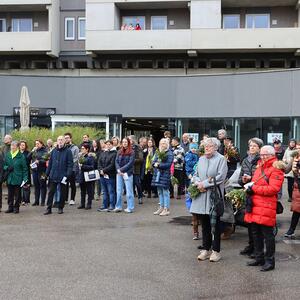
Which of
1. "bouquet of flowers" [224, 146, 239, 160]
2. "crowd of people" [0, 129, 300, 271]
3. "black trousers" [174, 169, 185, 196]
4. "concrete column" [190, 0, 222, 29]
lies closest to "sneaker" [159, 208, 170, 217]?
"crowd of people" [0, 129, 300, 271]

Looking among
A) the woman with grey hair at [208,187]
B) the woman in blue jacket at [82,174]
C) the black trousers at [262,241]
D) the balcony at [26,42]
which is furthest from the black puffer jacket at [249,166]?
the balcony at [26,42]

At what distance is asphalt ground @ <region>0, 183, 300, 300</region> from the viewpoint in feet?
20.0

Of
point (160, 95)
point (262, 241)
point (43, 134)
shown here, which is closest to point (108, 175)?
point (262, 241)

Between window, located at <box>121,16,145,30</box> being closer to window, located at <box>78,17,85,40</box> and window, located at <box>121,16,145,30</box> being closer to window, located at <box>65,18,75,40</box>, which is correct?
window, located at <box>78,17,85,40</box>

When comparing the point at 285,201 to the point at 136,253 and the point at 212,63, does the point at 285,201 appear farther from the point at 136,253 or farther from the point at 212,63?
the point at 212,63

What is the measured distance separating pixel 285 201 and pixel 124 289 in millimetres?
9594

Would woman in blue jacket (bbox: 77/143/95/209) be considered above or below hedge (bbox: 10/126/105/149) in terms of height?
below

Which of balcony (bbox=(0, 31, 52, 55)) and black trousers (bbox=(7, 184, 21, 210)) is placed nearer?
black trousers (bbox=(7, 184, 21, 210))

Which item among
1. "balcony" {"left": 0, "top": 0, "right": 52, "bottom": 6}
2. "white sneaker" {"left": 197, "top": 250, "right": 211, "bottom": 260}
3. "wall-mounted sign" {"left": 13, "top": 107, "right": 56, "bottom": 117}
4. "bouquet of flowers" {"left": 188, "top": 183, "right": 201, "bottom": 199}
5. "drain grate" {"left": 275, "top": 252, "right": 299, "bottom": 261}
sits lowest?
"drain grate" {"left": 275, "top": 252, "right": 299, "bottom": 261}

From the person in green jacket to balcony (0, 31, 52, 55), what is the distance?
2120 cm

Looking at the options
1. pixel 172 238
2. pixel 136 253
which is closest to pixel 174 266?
pixel 136 253

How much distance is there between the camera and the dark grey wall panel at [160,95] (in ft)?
83.9

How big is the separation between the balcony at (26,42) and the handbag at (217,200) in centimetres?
2690

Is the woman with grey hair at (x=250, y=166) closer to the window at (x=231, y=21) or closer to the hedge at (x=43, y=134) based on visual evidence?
the hedge at (x=43, y=134)
